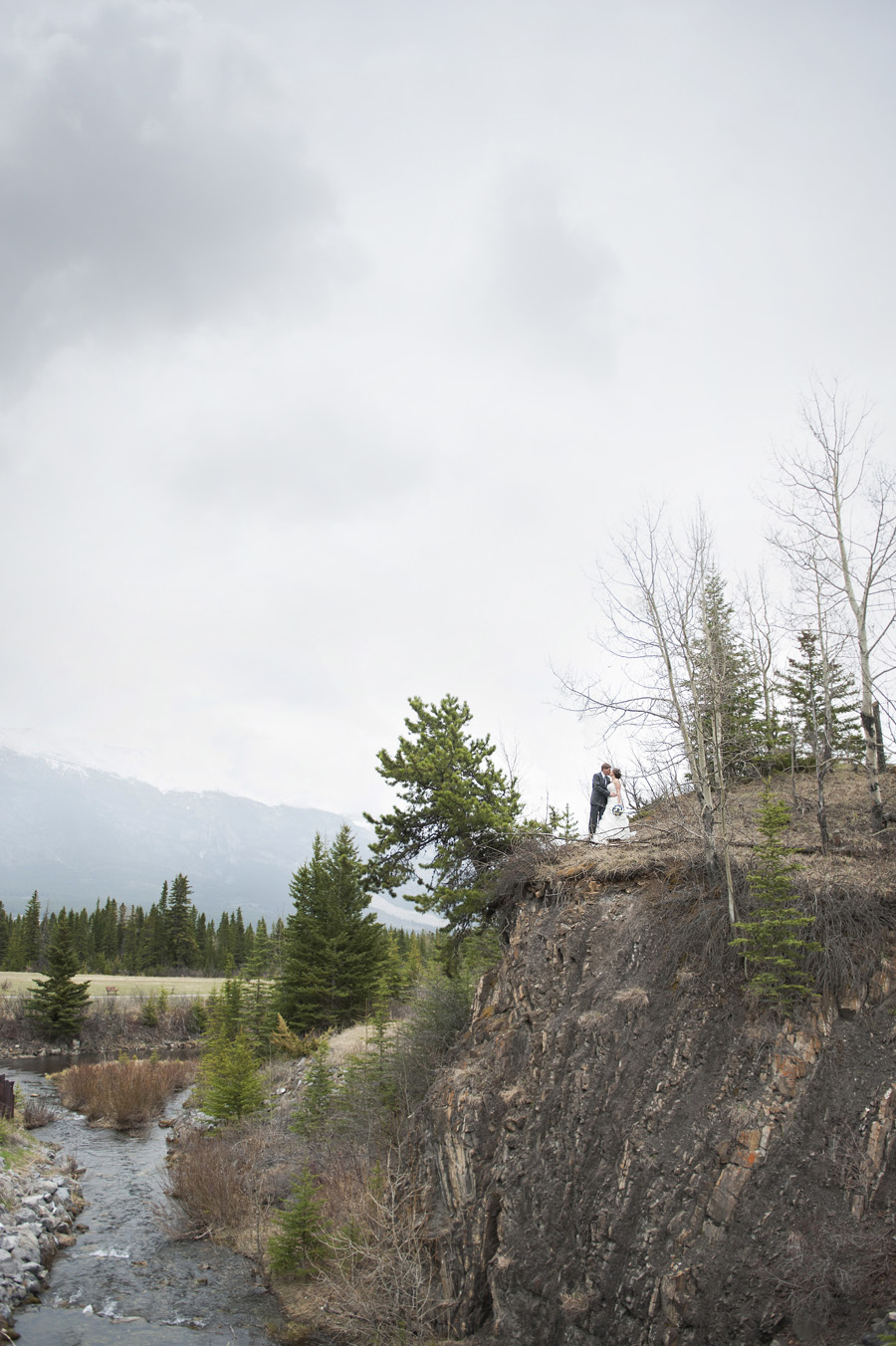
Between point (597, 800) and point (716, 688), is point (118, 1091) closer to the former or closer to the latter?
point (597, 800)

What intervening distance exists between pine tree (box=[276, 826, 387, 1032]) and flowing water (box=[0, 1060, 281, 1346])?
11809mm

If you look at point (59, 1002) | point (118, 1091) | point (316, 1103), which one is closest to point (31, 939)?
point (59, 1002)

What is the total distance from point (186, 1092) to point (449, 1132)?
31300 millimetres

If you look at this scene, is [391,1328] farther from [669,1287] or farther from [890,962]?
[890,962]

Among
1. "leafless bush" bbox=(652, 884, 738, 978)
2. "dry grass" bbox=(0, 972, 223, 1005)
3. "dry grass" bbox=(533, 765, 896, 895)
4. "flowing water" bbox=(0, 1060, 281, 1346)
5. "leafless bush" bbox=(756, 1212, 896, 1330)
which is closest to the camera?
"leafless bush" bbox=(756, 1212, 896, 1330)

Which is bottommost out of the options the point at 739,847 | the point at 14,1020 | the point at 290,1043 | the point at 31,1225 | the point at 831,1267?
the point at 14,1020

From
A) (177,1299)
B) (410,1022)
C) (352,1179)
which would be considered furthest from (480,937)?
(177,1299)

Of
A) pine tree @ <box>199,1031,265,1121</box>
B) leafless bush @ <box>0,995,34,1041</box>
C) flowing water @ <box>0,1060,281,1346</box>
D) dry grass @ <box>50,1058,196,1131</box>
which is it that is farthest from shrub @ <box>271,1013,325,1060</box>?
leafless bush @ <box>0,995,34,1041</box>

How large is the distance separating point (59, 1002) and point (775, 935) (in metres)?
56.1

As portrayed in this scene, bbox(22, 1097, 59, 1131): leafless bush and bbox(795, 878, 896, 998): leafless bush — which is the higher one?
bbox(795, 878, 896, 998): leafless bush

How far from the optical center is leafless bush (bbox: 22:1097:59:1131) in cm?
2975

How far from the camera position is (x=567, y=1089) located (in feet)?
42.1

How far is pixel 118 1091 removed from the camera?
32.1 meters

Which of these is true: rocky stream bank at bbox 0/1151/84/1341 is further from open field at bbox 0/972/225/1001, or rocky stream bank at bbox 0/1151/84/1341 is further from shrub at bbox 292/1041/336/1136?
open field at bbox 0/972/225/1001
